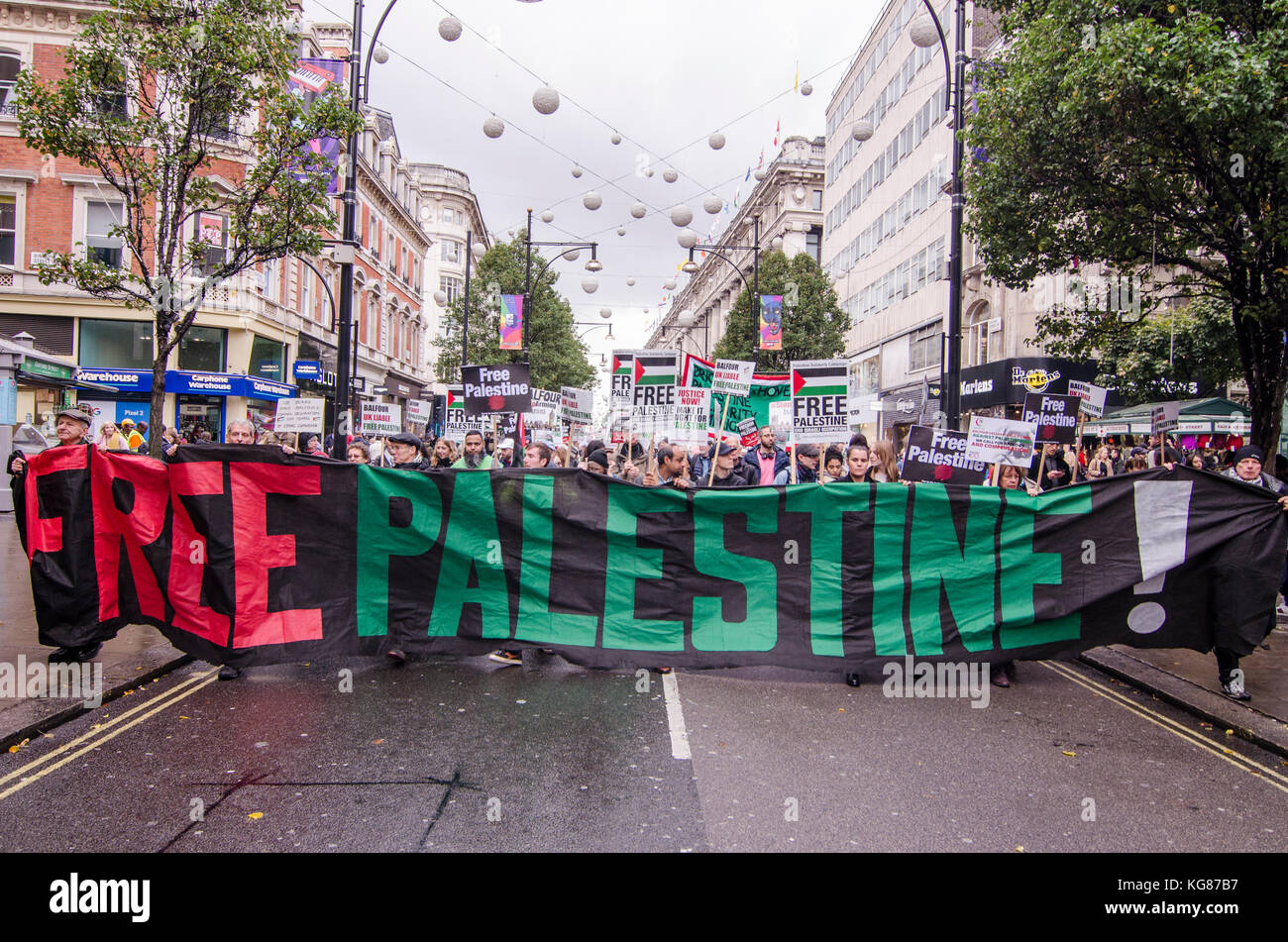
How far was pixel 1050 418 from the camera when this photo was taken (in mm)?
10719

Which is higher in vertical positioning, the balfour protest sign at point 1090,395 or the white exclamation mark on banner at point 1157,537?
the balfour protest sign at point 1090,395

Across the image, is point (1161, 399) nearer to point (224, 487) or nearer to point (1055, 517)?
point (1055, 517)

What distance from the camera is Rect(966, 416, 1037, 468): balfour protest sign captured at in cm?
809

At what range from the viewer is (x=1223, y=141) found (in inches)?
372

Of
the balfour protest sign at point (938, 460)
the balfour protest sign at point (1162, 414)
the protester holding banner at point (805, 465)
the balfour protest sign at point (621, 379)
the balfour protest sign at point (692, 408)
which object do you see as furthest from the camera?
the balfour protest sign at point (621, 379)

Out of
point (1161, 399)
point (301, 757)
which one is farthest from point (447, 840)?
point (1161, 399)

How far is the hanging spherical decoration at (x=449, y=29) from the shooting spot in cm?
1323

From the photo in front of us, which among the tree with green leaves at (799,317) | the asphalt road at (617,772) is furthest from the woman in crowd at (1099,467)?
the tree with green leaves at (799,317)

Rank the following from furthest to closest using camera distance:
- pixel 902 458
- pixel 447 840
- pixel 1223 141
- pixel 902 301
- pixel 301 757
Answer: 1. pixel 902 301
2. pixel 1223 141
3. pixel 902 458
4. pixel 301 757
5. pixel 447 840

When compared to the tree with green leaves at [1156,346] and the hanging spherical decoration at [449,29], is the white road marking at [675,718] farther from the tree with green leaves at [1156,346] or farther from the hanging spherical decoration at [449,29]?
the hanging spherical decoration at [449,29]

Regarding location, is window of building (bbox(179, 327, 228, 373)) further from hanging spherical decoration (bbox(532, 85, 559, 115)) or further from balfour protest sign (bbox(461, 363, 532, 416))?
balfour protest sign (bbox(461, 363, 532, 416))

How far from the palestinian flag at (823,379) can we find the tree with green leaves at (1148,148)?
3046 mm

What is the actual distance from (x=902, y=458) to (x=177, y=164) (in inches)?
405

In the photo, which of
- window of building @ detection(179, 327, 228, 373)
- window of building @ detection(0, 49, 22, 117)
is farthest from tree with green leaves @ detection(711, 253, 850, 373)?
window of building @ detection(0, 49, 22, 117)
